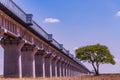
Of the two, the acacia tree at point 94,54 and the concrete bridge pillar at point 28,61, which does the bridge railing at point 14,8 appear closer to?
the concrete bridge pillar at point 28,61

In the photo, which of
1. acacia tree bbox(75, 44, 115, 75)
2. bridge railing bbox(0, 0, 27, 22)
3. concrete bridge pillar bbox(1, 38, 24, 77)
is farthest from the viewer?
acacia tree bbox(75, 44, 115, 75)

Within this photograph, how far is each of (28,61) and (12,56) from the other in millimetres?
11124

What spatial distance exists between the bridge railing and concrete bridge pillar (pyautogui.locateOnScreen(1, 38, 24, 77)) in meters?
4.33

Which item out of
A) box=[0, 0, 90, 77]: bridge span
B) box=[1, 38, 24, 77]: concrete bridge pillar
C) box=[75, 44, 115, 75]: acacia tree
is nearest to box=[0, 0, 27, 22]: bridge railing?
box=[0, 0, 90, 77]: bridge span

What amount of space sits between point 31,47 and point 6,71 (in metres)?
11.4

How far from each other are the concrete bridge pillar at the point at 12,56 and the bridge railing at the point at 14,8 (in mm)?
4327

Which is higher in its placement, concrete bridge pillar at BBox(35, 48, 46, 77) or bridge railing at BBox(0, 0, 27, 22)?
bridge railing at BBox(0, 0, 27, 22)

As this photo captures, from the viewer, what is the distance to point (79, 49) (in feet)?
349

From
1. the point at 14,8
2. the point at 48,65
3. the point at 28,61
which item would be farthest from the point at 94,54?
the point at 14,8

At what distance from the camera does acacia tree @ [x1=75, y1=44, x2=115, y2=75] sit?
103m

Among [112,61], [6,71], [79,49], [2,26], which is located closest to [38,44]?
[6,71]

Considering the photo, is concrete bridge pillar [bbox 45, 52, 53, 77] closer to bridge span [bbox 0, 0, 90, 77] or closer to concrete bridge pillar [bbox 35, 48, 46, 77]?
concrete bridge pillar [bbox 35, 48, 46, 77]

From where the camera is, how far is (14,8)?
46781mm

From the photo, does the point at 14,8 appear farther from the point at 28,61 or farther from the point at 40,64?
the point at 40,64
